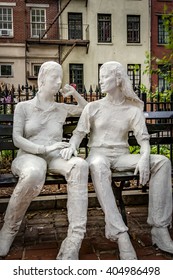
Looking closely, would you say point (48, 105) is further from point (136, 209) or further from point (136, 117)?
point (136, 209)

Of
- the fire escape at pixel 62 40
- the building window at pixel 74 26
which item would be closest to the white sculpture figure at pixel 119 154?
the fire escape at pixel 62 40

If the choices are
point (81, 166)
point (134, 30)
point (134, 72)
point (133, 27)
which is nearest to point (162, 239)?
point (81, 166)

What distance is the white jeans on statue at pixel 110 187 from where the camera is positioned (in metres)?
2.05

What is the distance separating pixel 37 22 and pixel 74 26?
1114 mm

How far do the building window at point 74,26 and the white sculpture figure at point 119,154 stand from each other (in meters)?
3.53

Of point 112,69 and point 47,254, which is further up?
point 112,69

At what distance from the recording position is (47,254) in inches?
88.0

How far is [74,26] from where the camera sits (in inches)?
238

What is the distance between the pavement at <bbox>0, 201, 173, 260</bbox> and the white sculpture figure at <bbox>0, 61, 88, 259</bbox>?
0.20 meters

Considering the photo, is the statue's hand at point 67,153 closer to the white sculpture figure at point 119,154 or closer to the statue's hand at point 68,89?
the white sculpture figure at point 119,154

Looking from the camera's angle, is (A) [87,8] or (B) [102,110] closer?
(B) [102,110]
